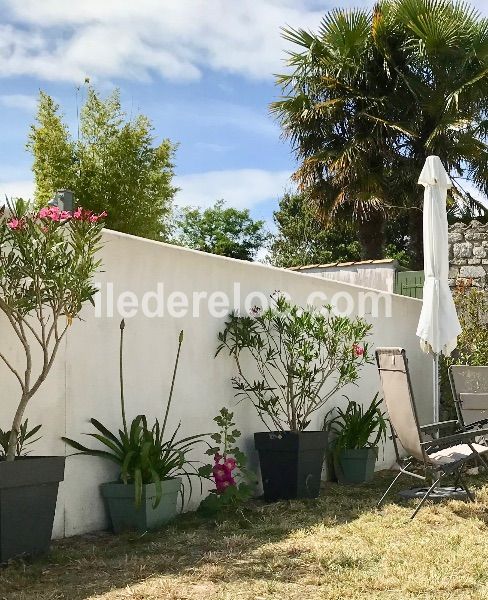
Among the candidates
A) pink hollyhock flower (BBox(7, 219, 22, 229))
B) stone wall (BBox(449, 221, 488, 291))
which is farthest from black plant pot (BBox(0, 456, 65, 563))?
stone wall (BBox(449, 221, 488, 291))

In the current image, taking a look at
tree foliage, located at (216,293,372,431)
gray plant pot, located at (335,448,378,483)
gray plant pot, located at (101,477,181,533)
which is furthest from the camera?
gray plant pot, located at (335,448,378,483)

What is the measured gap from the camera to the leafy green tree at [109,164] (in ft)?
83.0

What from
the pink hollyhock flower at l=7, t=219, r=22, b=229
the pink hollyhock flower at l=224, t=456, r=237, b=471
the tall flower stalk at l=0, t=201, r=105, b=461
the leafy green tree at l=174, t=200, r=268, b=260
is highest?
the leafy green tree at l=174, t=200, r=268, b=260

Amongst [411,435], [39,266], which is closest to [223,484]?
[411,435]

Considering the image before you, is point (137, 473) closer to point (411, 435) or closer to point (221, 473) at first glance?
point (221, 473)

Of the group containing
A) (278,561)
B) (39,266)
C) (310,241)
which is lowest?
(278,561)

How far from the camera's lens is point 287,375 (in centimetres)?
703

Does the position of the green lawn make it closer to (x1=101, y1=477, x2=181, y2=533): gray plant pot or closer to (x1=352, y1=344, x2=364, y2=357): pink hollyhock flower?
(x1=101, y1=477, x2=181, y2=533): gray plant pot

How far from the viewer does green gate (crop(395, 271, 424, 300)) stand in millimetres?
11359

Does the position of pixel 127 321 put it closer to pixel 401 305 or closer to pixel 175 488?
pixel 175 488

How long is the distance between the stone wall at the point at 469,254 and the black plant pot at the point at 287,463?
4574 millimetres

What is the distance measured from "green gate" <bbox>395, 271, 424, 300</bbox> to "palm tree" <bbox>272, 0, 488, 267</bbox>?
555cm

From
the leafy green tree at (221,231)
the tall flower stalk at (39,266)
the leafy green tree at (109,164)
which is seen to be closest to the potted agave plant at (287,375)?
the tall flower stalk at (39,266)

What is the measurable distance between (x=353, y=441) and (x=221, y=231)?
32.4 m
